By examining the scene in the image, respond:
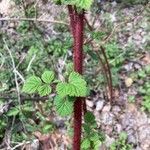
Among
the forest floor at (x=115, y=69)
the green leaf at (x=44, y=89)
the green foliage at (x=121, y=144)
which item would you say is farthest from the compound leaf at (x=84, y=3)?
the green foliage at (x=121, y=144)

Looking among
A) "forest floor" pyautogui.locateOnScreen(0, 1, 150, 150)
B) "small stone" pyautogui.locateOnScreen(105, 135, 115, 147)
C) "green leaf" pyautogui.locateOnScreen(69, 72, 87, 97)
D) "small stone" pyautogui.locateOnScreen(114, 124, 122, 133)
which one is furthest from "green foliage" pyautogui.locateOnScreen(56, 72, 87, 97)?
"small stone" pyautogui.locateOnScreen(114, 124, 122, 133)

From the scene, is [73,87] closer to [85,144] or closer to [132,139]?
[85,144]

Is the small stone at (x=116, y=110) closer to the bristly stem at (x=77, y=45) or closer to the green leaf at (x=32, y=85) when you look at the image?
the bristly stem at (x=77, y=45)

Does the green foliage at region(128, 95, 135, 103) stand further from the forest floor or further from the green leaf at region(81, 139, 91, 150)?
the green leaf at region(81, 139, 91, 150)

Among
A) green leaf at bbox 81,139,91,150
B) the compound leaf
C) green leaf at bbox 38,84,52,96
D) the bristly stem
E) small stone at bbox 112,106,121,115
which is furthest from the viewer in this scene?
small stone at bbox 112,106,121,115

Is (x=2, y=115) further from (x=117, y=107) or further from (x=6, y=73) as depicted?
(x=117, y=107)

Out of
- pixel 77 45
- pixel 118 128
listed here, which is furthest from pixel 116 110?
pixel 77 45
